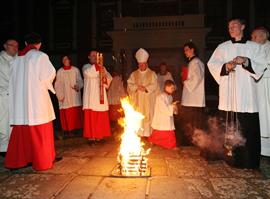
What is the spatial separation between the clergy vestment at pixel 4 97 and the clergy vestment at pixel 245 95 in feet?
13.4

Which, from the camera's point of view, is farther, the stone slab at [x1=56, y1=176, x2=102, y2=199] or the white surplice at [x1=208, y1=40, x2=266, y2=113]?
the white surplice at [x1=208, y1=40, x2=266, y2=113]

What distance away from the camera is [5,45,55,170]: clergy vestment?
16.8ft

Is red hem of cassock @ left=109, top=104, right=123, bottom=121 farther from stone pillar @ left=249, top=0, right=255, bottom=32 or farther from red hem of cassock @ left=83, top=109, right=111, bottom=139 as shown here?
stone pillar @ left=249, top=0, right=255, bottom=32

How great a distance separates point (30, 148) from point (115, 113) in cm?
523

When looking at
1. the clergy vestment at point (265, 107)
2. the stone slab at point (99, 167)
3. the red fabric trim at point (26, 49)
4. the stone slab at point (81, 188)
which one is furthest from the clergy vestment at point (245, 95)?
the red fabric trim at point (26, 49)

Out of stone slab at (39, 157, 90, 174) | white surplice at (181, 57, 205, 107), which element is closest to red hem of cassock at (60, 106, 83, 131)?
stone slab at (39, 157, 90, 174)

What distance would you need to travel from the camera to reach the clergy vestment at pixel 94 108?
23.6ft

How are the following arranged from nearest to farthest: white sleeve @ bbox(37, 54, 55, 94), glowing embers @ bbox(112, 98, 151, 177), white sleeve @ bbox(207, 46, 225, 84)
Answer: glowing embers @ bbox(112, 98, 151, 177)
white sleeve @ bbox(37, 54, 55, 94)
white sleeve @ bbox(207, 46, 225, 84)

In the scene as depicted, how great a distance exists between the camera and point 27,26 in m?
19.8

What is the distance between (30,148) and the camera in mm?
5242

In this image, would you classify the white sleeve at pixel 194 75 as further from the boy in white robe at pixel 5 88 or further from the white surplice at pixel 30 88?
the boy in white robe at pixel 5 88

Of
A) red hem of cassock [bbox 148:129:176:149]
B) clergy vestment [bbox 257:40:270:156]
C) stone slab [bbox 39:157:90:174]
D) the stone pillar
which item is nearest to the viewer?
stone slab [bbox 39:157:90:174]

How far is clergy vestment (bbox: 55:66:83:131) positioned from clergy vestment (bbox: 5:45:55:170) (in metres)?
3.12

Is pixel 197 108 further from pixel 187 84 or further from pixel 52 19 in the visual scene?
pixel 52 19
